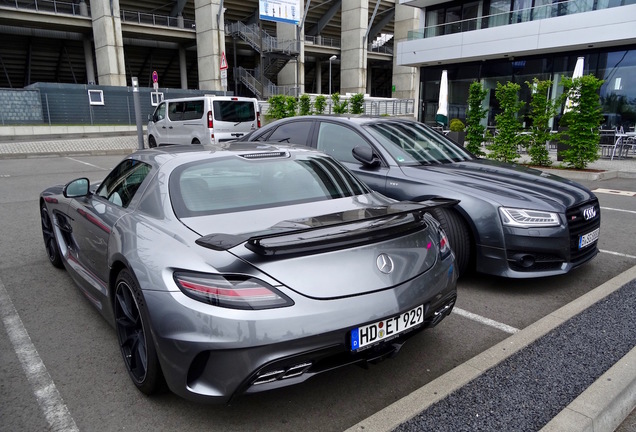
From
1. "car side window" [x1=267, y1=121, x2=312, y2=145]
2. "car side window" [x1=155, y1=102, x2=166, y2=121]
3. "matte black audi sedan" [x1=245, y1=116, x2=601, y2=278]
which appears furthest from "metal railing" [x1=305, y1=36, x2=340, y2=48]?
"matte black audi sedan" [x1=245, y1=116, x2=601, y2=278]

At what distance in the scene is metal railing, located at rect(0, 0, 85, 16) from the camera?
3092 cm

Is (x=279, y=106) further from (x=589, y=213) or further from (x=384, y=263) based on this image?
(x=384, y=263)

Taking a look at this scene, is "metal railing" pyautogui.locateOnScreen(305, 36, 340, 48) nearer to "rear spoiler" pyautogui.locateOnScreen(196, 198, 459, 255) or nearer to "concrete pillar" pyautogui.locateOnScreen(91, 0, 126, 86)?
"concrete pillar" pyautogui.locateOnScreen(91, 0, 126, 86)

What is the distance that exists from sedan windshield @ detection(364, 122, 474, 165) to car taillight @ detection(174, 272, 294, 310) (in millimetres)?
3011

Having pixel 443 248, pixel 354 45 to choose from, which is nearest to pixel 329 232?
pixel 443 248

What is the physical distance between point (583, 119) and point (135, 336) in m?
11.3

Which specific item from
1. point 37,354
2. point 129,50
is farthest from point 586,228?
point 129,50

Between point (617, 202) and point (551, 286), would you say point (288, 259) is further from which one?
point (617, 202)

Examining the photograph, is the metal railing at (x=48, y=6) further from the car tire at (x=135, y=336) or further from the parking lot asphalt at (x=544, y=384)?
the parking lot asphalt at (x=544, y=384)

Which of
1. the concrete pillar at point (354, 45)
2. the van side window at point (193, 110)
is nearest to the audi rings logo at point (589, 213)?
the van side window at point (193, 110)

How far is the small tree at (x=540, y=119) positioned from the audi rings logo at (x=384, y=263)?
10124 millimetres

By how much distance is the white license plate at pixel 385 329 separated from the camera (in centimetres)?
217

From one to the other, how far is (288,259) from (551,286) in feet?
10.3

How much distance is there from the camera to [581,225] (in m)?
4.05
